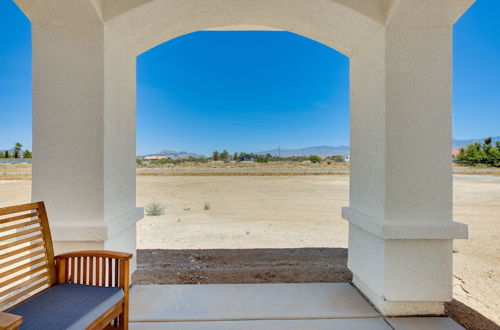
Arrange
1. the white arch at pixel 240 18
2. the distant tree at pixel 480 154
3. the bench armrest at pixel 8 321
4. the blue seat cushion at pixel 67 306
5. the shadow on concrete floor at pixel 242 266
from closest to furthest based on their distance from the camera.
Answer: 1. the bench armrest at pixel 8 321
2. the blue seat cushion at pixel 67 306
3. the white arch at pixel 240 18
4. the shadow on concrete floor at pixel 242 266
5. the distant tree at pixel 480 154

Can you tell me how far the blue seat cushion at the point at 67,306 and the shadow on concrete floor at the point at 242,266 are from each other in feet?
4.08

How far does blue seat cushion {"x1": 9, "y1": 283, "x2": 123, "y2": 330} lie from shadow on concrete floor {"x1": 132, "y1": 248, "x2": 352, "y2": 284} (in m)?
1.24

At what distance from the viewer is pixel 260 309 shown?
2.39m

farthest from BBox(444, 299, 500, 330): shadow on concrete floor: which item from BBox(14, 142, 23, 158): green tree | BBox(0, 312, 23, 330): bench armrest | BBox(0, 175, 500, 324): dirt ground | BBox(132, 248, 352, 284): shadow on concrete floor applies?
BBox(14, 142, 23, 158): green tree

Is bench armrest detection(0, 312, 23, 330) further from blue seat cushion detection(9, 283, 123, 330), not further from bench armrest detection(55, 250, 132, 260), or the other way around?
bench armrest detection(55, 250, 132, 260)

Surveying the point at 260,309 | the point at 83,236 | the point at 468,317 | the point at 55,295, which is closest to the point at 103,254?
the point at 55,295

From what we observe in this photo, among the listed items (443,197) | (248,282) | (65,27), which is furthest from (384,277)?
(65,27)

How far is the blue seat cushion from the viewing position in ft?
4.65

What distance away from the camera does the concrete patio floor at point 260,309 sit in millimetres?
2180

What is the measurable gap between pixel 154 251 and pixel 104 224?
2.03 meters

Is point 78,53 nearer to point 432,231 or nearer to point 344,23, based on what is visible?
point 344,23

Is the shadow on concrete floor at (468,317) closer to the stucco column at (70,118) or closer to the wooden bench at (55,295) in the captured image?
the wooden bench at (55,295)

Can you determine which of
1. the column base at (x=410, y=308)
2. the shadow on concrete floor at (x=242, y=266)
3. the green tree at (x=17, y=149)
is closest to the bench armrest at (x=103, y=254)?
the shadow on concrete floor at (x=242, y=266)

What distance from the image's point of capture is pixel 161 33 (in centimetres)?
278
